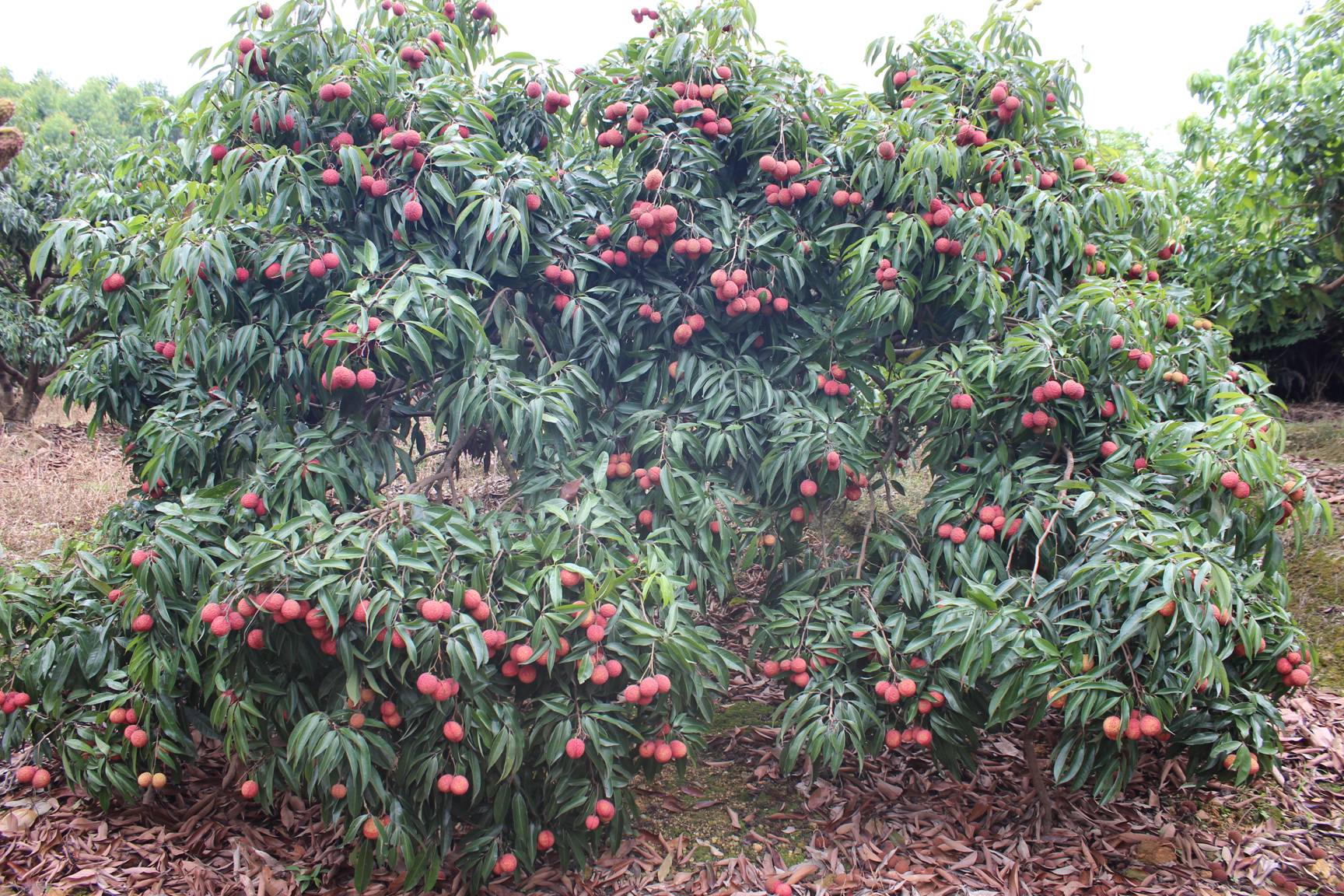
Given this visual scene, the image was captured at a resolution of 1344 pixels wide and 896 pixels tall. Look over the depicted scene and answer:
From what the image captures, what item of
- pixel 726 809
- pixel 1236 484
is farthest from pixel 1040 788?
pixel 1236 484

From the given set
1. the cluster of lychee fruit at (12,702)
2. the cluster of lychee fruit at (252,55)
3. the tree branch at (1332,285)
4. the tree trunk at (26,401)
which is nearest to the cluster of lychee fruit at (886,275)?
the cluster of lychee fruit at (252,55)

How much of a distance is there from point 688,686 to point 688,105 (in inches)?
83.6

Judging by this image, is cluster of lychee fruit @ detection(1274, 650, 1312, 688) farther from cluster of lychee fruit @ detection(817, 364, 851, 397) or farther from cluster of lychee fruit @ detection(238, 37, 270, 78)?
cluster of lychee fruit @ detection(238, 37, 270, 78)

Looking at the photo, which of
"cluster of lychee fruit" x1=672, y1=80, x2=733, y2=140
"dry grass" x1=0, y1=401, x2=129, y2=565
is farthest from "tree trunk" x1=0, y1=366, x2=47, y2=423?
"cluster of lychee fruit" x1=672, y1=80, x2=733, y2=140

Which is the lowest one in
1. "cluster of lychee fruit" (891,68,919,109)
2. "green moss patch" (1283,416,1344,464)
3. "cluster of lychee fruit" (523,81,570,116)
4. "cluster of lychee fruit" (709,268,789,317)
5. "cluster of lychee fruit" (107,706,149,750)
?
"cluster of lychee fruit" (107,706,149,750)

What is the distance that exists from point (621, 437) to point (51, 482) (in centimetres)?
624

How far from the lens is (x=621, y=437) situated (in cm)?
330

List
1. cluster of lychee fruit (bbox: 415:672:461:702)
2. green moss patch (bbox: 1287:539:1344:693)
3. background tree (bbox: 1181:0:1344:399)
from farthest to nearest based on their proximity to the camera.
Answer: background tree (bbox: 1181:0:1344:399) < green moss patch (bbox: 1287:539:1344:693) < cluster of lychee fruit (bbox: 415:672:461:702)

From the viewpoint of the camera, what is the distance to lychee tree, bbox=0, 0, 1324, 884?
2.64 meters

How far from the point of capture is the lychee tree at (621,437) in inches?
104

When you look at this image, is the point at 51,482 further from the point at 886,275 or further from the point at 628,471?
the point at 886,275

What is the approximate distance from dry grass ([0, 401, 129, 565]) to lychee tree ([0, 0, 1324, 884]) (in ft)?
9.47

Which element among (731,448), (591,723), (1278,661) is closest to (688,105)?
(731,448)

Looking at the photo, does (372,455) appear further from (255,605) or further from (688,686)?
(688,686)
